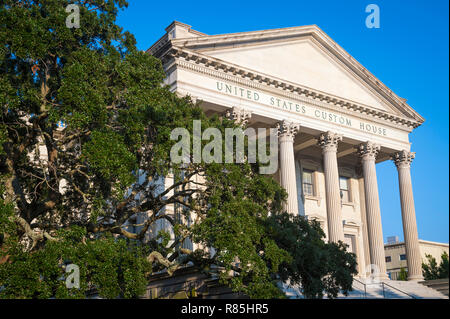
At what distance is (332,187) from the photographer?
3294cm

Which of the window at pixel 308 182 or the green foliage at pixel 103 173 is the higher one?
the window at pixel 308 182

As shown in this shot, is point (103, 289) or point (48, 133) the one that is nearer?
point (103, 289)

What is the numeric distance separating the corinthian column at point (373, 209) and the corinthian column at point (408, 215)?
2.55 meters

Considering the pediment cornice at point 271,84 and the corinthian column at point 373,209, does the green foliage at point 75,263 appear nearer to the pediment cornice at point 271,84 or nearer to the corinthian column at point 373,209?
the pediment cornice at point 271,84

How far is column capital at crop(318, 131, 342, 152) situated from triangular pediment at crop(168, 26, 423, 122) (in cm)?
262

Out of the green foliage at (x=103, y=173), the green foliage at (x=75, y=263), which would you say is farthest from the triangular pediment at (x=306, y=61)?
the green foliage at (x=75, y=263)

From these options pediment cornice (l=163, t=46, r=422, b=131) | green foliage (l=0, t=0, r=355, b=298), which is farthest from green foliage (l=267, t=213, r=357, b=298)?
pediment cornice (l=163, t=46, r=422, b=131)

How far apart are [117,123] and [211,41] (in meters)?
13.1

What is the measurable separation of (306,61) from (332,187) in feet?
27.6

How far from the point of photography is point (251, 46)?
3138cm

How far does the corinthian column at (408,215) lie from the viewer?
117ft

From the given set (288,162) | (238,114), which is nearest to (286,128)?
(288,162)
